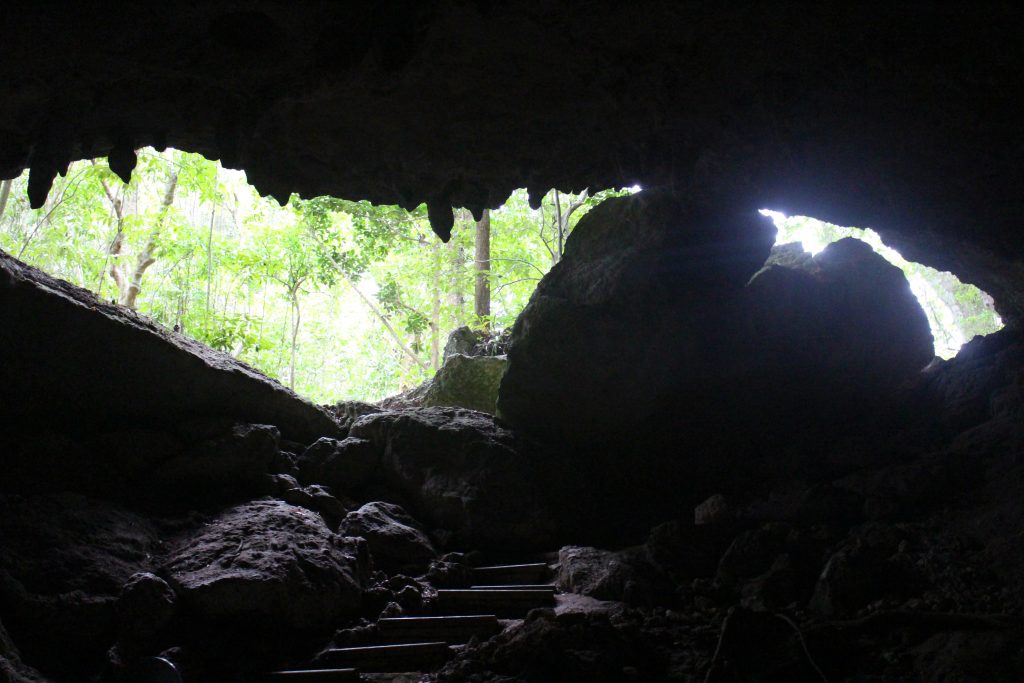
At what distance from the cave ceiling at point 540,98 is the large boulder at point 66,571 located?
2475mm

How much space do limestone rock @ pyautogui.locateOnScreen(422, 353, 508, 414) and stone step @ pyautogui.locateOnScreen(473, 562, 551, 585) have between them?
3.93 meters

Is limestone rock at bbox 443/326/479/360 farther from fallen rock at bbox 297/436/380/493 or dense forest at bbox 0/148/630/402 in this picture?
fallen rock at bbox 297/436/380/493

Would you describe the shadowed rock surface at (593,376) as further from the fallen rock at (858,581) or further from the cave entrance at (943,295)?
the cave entrance at (943,295)

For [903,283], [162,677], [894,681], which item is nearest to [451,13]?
[162,677]

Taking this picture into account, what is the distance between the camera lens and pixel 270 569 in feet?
15.6

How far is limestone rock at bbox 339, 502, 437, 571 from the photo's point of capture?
6227 mm

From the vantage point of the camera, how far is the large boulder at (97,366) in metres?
6.04

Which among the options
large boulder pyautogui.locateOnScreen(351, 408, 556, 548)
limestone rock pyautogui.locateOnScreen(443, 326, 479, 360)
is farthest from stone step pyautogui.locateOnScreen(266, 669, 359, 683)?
limestone rock pyautogui.locateOnScreen(443, 326, 479, 360)

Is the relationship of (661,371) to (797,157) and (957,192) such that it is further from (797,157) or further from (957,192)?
(957,192)

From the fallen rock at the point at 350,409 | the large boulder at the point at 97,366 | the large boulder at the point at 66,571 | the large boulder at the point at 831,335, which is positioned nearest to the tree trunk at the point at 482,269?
the fallen rock at the point at 350,409

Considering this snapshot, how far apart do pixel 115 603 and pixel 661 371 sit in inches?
234

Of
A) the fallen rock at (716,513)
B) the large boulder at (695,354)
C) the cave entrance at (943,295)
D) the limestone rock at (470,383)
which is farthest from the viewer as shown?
the cave entrance at (943,295)

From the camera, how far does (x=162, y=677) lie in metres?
3.52

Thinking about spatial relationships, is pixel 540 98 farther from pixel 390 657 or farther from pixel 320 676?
pixel 320 676
